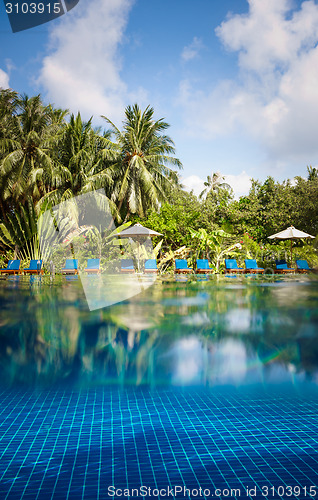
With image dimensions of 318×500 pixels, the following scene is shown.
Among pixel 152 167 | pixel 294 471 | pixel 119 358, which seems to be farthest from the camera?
pixel 152 167

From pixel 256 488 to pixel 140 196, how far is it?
21.1 metres

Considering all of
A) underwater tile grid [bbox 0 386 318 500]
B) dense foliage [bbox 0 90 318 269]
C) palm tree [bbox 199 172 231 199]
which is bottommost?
Result: underwater tile grid [bbox 0 386 318 500]

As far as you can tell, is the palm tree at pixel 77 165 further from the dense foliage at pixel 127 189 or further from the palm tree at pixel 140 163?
the palm tree at pixel 140 163

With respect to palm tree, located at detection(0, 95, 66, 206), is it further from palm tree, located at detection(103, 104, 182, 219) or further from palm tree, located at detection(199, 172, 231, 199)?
palm tree, located at detection(199, 172, 231, 199)

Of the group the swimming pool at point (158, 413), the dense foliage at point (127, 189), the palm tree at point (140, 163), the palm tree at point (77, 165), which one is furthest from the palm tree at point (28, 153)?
the swimming pool at point (158, 413)

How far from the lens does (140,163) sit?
856 inches

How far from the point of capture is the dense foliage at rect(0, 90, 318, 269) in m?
19.6

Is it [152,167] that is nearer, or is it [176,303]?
[176,303]

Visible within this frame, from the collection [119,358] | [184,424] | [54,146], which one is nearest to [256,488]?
[184,424]

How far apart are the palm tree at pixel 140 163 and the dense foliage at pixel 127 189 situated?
63mm

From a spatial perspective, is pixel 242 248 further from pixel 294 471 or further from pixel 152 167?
pixel 294 471

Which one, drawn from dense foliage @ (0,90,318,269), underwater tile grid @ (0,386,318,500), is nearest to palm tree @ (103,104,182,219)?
dense foliage @ (0,90,318,269)

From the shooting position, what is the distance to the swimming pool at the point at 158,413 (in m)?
1.64

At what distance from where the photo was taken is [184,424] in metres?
2.17
